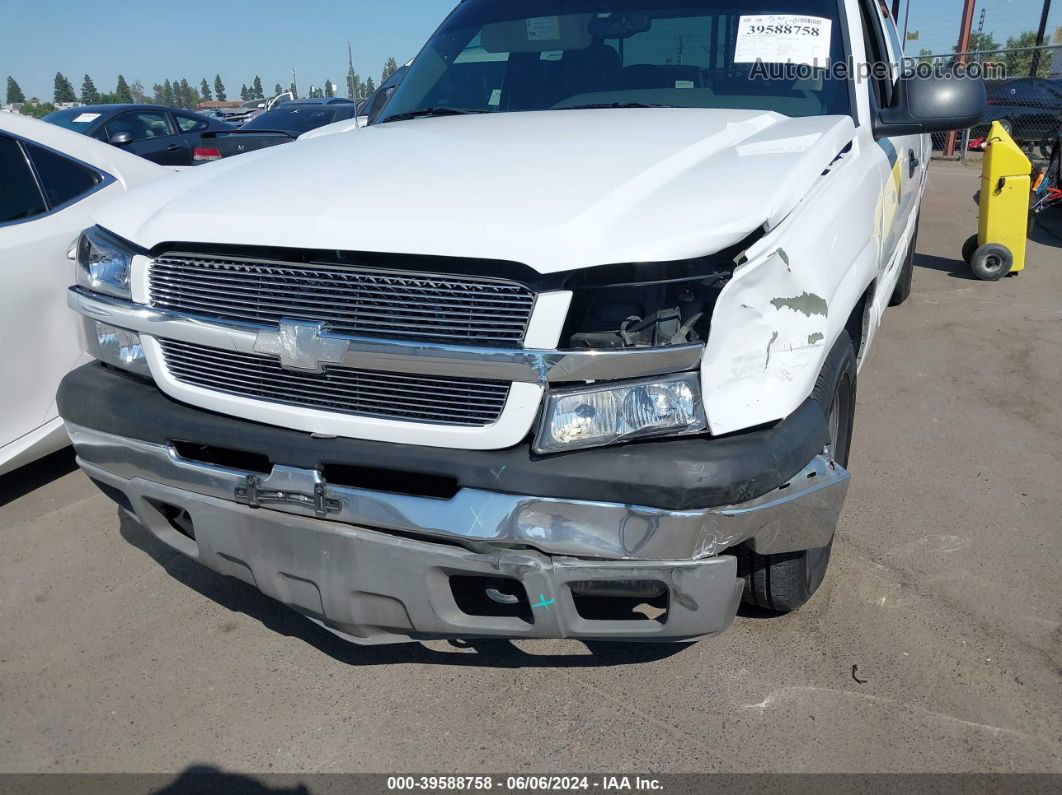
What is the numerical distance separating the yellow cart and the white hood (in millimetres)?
5038

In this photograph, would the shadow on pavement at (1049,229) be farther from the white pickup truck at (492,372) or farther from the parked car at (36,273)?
the parked car at (36,273)

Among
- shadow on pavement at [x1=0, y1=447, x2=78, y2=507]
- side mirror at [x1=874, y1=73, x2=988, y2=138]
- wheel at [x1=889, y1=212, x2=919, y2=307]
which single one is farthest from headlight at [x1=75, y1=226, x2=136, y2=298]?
wheel at [x1=889, y1=212, x2=919, y2=307]

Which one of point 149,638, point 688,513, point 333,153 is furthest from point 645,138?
point 149,638

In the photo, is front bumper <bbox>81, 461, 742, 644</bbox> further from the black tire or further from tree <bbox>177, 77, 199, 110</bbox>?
tree <bbox>177, 77, 199, 110</bbox>

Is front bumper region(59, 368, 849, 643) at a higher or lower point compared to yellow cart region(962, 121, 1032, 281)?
higher

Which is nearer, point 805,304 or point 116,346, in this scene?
point 805,304

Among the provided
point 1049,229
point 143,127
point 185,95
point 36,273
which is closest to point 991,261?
point 1049,229

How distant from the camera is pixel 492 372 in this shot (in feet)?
6.41

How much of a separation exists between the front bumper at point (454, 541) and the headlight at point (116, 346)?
0.13 m

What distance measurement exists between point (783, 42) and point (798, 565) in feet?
6.12

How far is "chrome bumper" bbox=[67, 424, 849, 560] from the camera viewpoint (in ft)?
6.33

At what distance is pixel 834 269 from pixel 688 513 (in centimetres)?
87

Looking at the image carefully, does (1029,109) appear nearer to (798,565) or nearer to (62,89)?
(798,565)

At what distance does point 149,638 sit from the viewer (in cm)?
287
